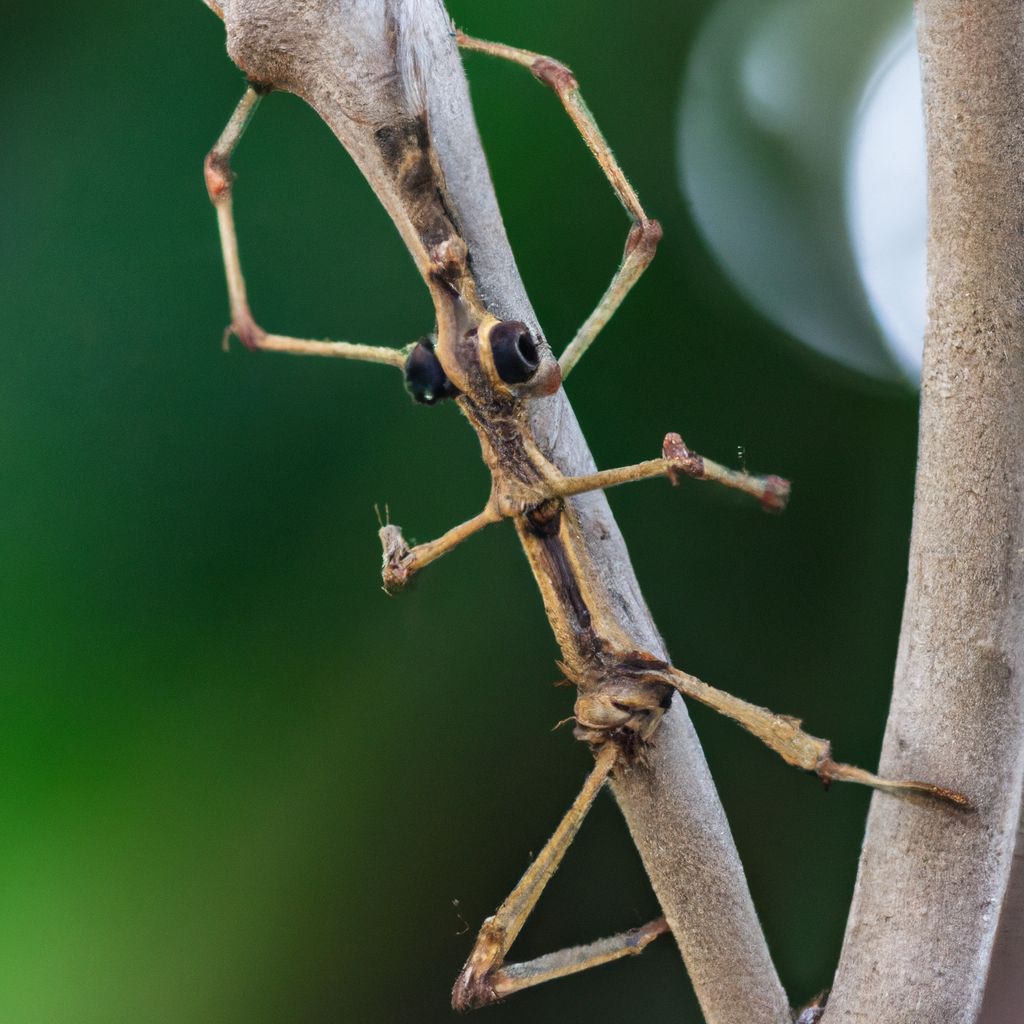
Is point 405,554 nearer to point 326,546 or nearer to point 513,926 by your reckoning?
point 513,926

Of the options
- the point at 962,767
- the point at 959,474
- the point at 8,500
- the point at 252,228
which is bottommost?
the point at 962,767

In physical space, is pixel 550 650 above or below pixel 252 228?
below

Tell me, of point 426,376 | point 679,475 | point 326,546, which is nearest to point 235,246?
point 426,376

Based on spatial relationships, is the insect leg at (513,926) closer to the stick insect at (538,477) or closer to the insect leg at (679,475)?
the stick insect at (538,477)

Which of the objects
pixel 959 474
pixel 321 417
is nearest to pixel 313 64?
pixel 959 474

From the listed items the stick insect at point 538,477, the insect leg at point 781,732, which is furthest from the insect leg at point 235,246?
the insect leg at point 781,732

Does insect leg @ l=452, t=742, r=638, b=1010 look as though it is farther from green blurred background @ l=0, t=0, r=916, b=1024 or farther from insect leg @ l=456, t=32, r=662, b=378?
green blurred background @ l=0, t=0, r=916, b=1024

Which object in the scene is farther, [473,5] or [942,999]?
[473,5]

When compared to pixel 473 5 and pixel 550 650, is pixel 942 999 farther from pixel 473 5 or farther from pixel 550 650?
pixel 473 5
